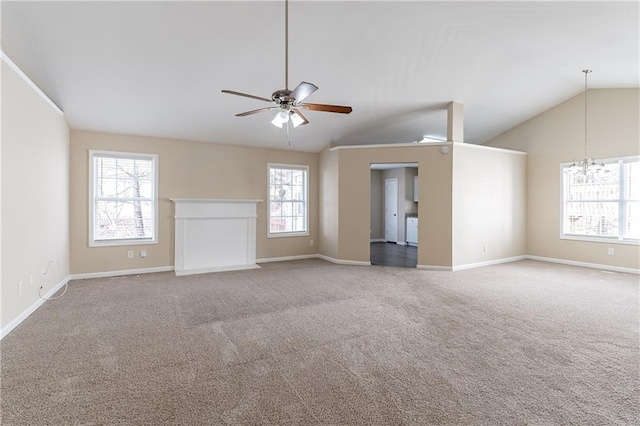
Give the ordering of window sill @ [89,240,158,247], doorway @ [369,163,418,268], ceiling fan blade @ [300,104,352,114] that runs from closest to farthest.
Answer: ceiling fan blade @ [300,104,352,114] → window sill @ [89,240,158,247] → doorway @ [369,163,418,268]

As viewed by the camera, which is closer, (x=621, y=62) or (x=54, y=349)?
(x=54, y=349)

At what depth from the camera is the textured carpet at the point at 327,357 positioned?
1.89 m

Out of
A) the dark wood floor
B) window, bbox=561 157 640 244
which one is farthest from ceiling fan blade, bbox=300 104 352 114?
window, bbox=561 157 640 244

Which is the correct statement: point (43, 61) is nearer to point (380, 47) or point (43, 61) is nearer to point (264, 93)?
point (264, 93)

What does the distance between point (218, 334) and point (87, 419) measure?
1.26m

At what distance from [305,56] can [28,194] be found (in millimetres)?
3560

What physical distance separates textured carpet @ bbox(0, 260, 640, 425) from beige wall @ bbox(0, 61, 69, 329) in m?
0.36

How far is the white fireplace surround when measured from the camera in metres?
5.89

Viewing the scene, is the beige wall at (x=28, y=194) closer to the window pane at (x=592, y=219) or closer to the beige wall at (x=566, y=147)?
the beige wall at (x=566, y=147)

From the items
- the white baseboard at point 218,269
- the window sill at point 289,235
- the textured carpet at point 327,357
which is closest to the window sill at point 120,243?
the white baseboard at point 218,269

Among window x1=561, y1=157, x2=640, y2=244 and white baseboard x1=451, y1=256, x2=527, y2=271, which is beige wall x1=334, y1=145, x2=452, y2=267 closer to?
white baseboard x1=451, y1=256, x2=527, y2=271

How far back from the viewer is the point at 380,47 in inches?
163

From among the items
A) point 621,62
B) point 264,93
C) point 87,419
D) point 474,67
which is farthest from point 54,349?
point 621,62

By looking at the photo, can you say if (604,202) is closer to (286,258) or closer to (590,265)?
(590,265)
